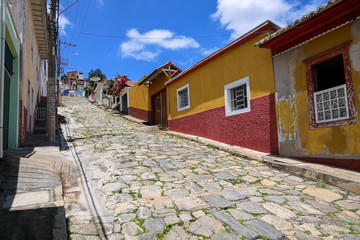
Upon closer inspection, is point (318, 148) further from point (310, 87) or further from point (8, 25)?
point (8, 25)

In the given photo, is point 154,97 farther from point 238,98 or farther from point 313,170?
point 313,170

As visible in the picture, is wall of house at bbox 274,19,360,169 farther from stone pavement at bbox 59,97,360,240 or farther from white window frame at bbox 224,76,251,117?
white window frame at bbox 224,76,251,117

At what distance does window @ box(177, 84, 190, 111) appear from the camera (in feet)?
35.8

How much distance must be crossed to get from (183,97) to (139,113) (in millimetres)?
6172

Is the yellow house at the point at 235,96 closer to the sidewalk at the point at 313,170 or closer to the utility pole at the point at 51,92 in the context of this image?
the sidewalk at the point at 313,170

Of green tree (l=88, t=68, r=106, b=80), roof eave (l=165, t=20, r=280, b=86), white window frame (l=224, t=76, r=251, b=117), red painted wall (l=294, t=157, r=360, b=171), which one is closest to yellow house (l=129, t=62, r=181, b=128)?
roof eave (l=165, t=20, r=280, b=86)

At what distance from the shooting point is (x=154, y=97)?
15070 millimetres

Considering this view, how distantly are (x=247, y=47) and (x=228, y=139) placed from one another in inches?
121

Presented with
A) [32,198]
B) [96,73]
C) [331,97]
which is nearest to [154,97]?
[331,97]

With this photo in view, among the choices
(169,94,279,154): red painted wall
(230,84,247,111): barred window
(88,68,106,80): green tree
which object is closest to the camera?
(169,94,279,154): red painted wall

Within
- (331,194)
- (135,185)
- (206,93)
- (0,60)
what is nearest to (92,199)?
(135,185)

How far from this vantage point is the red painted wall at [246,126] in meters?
6.54

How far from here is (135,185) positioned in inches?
172

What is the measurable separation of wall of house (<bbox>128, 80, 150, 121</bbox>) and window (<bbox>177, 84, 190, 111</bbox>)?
4.27 m
